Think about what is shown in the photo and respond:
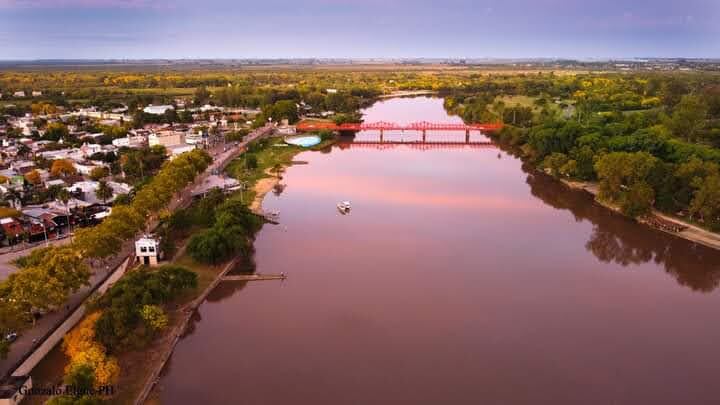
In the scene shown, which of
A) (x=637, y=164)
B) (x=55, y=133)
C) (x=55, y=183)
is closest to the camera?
(x=637, y=164)

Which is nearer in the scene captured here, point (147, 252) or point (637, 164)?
point (147, 252)

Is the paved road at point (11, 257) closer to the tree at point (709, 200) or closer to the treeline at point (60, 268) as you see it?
the treeline at point (60, 268)

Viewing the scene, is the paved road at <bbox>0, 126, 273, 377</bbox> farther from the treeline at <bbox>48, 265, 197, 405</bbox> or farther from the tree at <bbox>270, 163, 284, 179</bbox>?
the tree at <bbox>270, 163, 284, 179</bbox>

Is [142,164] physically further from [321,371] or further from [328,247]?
[321,371]

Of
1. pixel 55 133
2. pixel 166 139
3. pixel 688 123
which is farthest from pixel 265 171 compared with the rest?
pixel 688 123

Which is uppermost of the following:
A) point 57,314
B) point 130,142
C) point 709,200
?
point 130,142

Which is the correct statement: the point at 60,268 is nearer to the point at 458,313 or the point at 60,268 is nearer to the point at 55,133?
the point at 458,313

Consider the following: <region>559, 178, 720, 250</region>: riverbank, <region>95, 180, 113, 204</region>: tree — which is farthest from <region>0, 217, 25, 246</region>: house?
<region>559, 178, 720, 250</region>: riverbank
